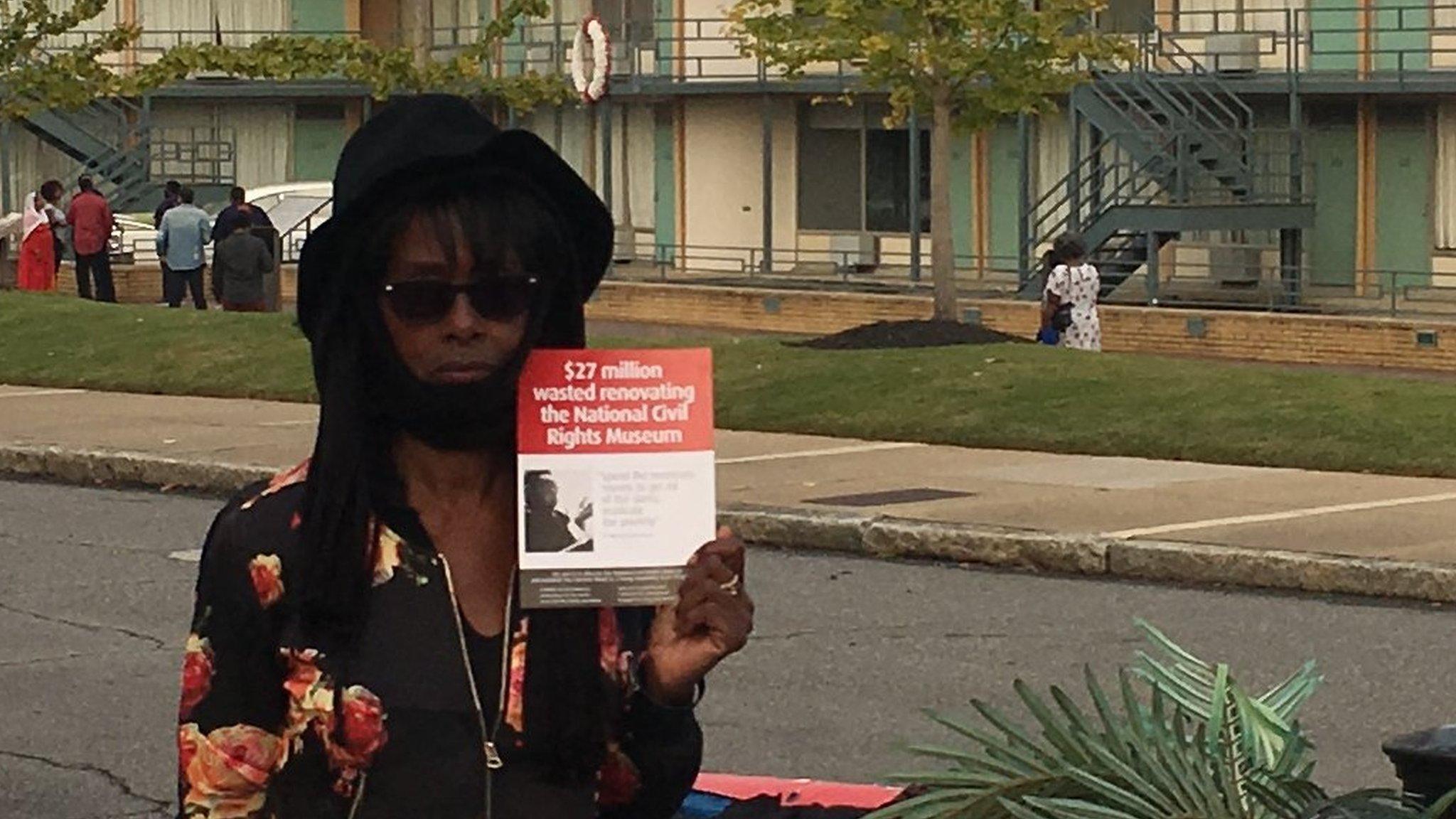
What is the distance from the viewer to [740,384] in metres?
20.3

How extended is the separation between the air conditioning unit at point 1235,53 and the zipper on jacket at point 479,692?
3408 centimetres

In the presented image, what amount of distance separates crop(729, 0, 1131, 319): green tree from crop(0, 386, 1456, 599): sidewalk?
792 cm

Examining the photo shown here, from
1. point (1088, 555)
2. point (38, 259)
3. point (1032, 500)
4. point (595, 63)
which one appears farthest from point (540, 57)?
point (1088, 555)

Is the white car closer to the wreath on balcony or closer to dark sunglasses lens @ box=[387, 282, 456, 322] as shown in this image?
the wreath on balcony

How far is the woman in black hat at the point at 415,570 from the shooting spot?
333cm

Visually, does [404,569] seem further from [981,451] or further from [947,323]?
[947,323]

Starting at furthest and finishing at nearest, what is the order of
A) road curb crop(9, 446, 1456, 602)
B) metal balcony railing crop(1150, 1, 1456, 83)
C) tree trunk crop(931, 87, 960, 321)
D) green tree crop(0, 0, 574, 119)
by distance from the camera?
metal balcony railing crop(1150, 1, 1456, 83) → green tree crop(0, 0, 574, 119) → tree trunk crop(931, 87, 960, 321) → road curb crop(9, 446, 1456, 602)

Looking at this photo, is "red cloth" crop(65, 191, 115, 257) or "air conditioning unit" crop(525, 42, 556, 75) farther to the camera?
"air conditioning unit" crop(525, 42, 556, 75)

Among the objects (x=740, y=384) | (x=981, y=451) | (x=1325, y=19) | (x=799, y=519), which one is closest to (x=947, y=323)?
(x=740, y=384)

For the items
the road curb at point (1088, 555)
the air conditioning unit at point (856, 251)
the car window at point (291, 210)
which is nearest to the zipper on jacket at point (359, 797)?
the road curb at point (1088, 555)

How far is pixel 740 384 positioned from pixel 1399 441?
506 centimetres

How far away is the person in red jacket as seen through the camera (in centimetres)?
3522

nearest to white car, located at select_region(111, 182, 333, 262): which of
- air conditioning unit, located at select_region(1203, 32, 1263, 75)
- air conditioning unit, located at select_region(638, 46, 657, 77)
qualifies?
air conditioning unit, located at select_region(638, 46, 657, 77)

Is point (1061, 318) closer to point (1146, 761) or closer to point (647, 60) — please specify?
point (1146, 761)
